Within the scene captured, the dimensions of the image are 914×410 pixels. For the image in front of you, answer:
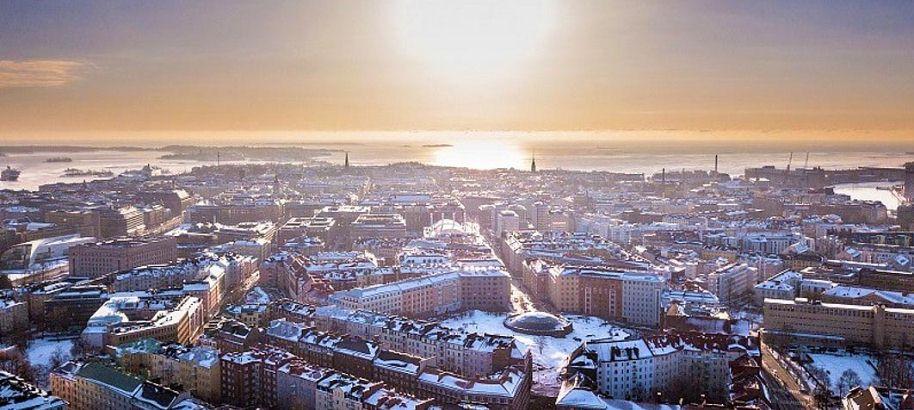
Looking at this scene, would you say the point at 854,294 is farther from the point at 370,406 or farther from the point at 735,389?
the point at 370,406

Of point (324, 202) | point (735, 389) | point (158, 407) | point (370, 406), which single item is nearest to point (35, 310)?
point (158, 407)

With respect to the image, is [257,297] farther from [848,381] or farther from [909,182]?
[909,182]

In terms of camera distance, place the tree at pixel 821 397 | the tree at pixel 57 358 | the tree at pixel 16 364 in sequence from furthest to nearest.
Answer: the tree at pixel 57 358
the tree at pixel 16 364
the tree at pixel 821 397

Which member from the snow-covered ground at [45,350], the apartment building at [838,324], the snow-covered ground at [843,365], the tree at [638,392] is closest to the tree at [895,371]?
the snow-covered ground at [843,365]

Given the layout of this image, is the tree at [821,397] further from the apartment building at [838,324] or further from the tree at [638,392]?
the apartment building at [838,324]

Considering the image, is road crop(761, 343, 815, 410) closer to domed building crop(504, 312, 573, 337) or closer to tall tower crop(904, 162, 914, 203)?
domed building crop(504, 312, 573, 337)

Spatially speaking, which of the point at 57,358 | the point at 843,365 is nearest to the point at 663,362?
the point at 843,365
